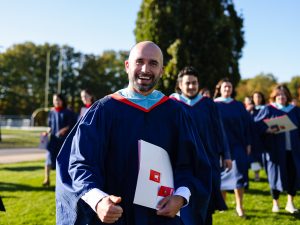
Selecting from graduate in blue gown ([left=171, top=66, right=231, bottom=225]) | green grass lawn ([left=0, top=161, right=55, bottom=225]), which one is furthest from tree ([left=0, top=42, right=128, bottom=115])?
graduate in blue gown ([left=171, top=66, right=231, bottom=225])

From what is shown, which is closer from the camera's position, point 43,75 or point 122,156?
point 122,156

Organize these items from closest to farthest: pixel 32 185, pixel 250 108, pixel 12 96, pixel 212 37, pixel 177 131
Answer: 1. pixel 177 131
2. pixel 32 185
3. pixel 250 108
4. pixel 212 37
5. pixel 12 96

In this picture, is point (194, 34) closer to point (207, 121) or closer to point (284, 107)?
point (284, 107)

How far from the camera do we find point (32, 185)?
8789mm

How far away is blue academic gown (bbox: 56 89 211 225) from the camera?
7.64ft

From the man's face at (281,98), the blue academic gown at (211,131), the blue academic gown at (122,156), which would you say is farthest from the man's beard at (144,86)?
the man's face at (281,98)

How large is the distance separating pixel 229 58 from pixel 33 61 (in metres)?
44.0

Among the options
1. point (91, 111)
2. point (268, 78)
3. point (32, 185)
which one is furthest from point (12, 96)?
point (91, 111)

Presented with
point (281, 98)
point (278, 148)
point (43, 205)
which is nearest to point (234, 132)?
point (278, 148)

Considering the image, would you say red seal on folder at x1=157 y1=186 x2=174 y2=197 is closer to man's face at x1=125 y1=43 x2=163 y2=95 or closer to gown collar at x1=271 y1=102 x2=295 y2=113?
man's face at x1=125 y1=43 x2=163 y2=95

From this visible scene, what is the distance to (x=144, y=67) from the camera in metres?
2.46

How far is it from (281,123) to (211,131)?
1800mm

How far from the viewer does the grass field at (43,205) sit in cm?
578

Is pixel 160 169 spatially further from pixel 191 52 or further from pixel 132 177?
pixel 191 52
